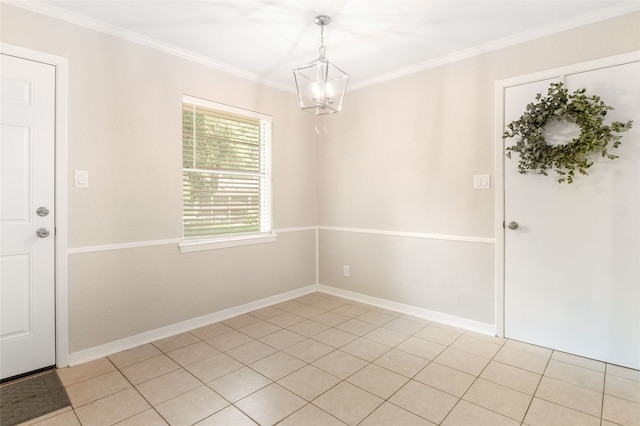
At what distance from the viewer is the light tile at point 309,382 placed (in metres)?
2.03

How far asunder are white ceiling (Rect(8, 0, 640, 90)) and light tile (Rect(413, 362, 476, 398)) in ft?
8.31

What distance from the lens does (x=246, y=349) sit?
2.60 metres

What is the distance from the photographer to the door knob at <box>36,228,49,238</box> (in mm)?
2217

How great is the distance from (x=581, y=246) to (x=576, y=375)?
2.99 feet

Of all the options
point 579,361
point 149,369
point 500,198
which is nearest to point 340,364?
point 149,369

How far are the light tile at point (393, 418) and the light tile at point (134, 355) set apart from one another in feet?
5.62

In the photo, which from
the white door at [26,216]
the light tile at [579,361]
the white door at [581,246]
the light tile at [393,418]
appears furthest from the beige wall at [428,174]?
the white door at [26,216]

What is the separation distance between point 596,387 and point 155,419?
2669mm

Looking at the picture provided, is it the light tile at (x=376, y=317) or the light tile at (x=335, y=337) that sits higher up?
the light tile at (x=376, y=317)

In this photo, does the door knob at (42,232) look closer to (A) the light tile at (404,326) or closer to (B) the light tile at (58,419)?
(B) the light tile at (58,419)

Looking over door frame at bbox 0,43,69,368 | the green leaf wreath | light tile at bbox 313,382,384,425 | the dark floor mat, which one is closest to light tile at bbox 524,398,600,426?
light tile at bbox 313,382,384,425

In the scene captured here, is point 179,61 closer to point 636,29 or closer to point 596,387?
point 636,29

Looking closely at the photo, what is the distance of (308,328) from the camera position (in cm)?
302

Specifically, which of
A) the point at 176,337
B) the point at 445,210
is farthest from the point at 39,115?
the point at 445,210
